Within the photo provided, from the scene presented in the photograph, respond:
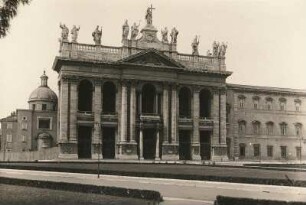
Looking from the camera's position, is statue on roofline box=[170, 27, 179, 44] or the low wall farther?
statue on roofline box=[170, 27, 179, 44]

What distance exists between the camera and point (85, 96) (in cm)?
6322

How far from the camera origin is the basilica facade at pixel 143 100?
201 ft

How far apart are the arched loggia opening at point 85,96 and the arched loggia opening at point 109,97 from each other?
1765mm

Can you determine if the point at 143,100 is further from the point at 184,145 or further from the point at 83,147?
the point at 83,147

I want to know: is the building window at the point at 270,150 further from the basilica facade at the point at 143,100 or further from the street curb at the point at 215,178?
the street curb at the point at 215,178

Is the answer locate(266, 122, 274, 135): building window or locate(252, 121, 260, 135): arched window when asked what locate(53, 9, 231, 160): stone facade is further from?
locate(266, 122, 274, 135): building window

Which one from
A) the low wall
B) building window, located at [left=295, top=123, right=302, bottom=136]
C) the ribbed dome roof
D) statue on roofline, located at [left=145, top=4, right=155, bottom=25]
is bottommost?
the low wall

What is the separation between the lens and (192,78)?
67.2 meters

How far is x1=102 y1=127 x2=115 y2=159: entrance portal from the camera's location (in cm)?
6253

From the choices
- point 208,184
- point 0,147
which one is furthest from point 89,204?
point 0,147

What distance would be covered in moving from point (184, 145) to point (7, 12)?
52.1m

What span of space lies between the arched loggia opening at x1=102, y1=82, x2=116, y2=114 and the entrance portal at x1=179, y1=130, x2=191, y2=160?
383 inches

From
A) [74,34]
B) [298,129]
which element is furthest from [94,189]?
[298,129]

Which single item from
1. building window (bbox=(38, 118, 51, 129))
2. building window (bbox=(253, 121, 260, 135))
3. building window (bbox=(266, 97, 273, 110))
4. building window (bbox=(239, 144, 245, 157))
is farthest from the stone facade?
building window (bbox=(38, 118, 51, 129))
